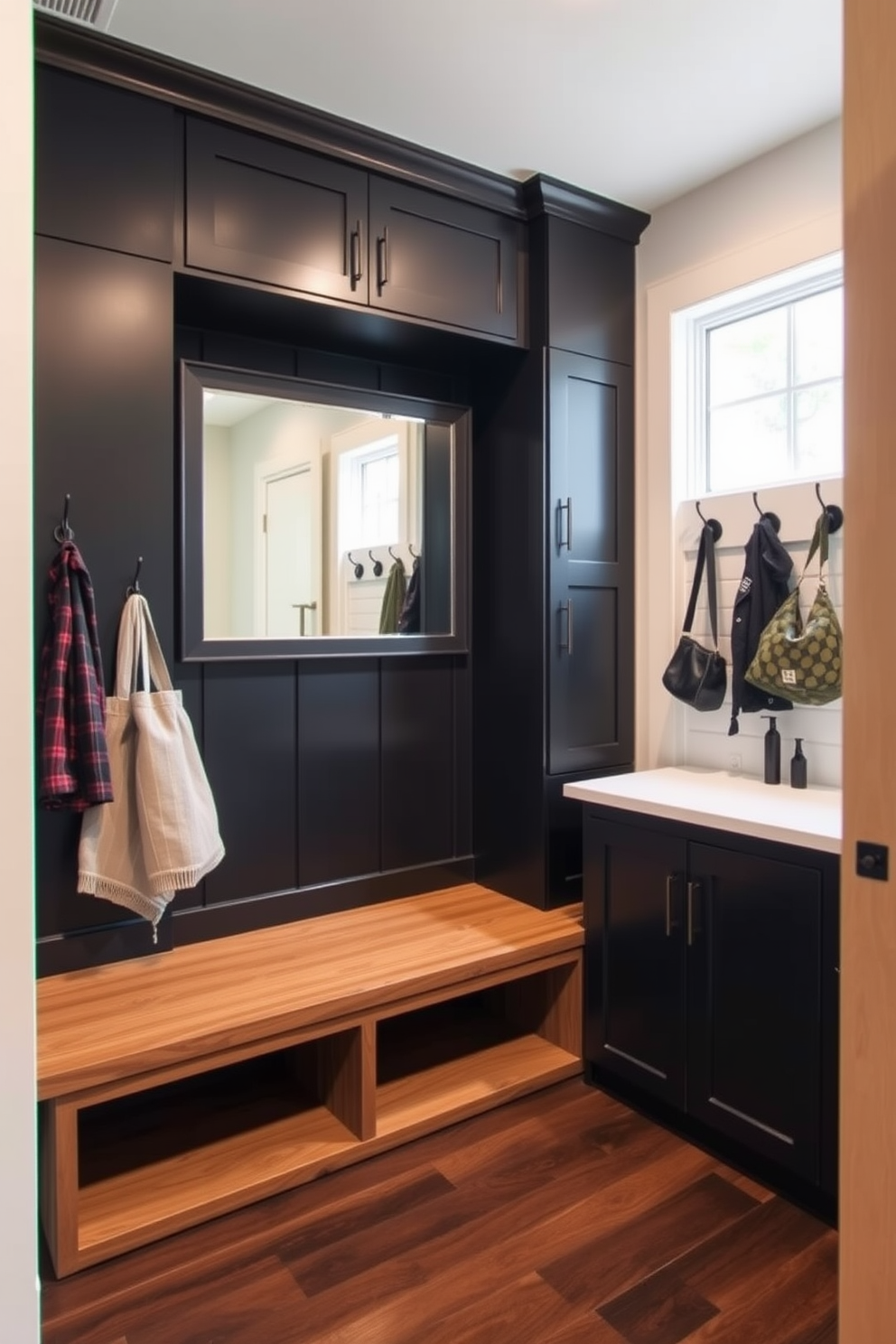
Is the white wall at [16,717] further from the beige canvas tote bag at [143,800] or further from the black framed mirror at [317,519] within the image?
the black framed mirror at [317,519]

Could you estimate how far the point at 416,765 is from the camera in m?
2.79

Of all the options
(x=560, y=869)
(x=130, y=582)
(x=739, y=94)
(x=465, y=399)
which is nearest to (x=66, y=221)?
(x=130, y=582)

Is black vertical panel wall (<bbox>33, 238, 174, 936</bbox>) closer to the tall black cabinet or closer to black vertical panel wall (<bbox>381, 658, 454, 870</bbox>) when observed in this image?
black vertical panel wall (<bbox>381, 658, 454, 870</bbox>)

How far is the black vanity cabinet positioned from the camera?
6.03 feet

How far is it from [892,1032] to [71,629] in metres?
1.71

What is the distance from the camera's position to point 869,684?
1.14 metres

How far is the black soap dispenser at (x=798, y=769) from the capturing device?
2322mm

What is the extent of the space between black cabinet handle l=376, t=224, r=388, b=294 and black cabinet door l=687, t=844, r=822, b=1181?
1673 mm

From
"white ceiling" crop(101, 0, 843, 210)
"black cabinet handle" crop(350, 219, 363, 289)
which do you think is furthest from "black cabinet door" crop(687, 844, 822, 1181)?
"white ceiling" crop(101, 0, 843, 210)

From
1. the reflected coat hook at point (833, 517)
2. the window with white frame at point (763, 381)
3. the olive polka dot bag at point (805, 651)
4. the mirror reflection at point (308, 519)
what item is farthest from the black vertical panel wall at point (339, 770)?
the reflected coat hook at point (833, 517)

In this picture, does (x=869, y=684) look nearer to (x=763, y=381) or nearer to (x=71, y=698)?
(x=71, y=698)

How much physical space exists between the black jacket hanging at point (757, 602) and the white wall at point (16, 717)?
6.06ft

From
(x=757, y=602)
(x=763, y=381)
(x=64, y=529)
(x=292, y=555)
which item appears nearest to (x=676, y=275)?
(x=763, y=381)

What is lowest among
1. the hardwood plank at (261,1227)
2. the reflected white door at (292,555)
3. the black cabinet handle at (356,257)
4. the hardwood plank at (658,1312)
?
the hardwood plank at (658,1312)
